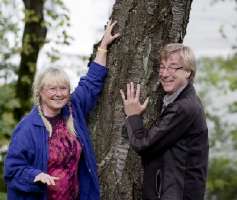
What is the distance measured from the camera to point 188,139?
339 cm

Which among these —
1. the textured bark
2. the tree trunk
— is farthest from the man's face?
the tree trunk

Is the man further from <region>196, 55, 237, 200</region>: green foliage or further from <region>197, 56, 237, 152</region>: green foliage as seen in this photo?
<region>197, 56, 237, 152</region>: green foliage

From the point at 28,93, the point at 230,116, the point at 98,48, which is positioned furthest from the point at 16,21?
the point at 98,48

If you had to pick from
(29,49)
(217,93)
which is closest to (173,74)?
(29,49)

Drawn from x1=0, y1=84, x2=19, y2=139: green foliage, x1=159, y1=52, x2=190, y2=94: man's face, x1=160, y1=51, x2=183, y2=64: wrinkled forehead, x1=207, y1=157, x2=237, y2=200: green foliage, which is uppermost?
x1=160, y1=51, x2=183, y2=64: wrinkled forehead

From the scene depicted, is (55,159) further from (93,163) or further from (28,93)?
(28,93)

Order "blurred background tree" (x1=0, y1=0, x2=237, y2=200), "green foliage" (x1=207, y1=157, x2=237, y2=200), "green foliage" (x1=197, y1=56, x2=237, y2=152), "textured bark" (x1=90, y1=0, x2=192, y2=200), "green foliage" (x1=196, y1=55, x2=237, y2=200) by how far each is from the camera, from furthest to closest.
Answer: "green foliage" (x1=197, y1=56, x2=237, y2=152) < "green foliage" (x1=196, y1=55, x2=237, y2=200) < "green foliage" (x1=207, y1=157, x2=237, y2=200) < "blurred background tree" (x1=0, y1=0, x2=237, y2=200) < "textured bark" (x1=90, y1=0, x2=192, y2=200)

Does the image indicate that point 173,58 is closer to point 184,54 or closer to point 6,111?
point 184,54

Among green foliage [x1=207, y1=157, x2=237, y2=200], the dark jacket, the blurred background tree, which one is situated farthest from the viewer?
green foliage [x1=207, y1=157, x2=237, y2=200]

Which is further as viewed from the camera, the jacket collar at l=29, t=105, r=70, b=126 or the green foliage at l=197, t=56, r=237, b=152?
the green foliage at l=197, t=56, r=237, b=152

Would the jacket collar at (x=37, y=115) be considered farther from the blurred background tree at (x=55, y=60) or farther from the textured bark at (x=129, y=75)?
the blurred background tree at (x=55, y=60)

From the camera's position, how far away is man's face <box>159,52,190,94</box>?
3.38 metres

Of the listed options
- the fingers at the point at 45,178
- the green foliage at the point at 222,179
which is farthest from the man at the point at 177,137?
the green foliage at the point at 222,179

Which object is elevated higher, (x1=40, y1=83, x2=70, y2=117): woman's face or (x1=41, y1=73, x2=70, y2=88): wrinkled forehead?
(x1=41, y1=73, x2=70, y2=88): wrinkled forehead
